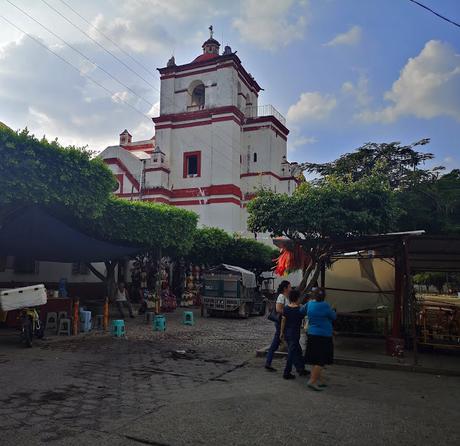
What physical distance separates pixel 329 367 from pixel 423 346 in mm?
3168

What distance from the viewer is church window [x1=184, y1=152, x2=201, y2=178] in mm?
35281

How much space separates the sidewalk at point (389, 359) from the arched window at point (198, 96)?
29.7 m

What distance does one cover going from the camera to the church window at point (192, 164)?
3528 cm

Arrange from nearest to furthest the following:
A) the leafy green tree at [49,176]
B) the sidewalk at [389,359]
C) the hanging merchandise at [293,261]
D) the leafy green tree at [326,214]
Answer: the sidewalk at [389,359] < the leafy green tree at [49,176] < the leafy green tree at [326,214] < the hanging merchandise at [293,261]

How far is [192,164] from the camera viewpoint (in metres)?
36.0

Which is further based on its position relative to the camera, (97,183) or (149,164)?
(149,164)

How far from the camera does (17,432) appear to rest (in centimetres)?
468

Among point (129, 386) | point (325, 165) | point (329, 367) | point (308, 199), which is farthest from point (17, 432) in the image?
point (325, 165)

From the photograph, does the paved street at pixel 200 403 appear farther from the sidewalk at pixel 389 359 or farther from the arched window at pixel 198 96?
the arched window at pixel 198 96

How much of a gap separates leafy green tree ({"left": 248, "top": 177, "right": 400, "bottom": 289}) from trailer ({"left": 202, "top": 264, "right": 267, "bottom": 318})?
8.26 meters

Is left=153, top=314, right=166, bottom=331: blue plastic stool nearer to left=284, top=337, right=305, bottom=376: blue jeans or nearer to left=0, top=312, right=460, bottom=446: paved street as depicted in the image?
left=0, top=312, right=460, bottom=446: paved street

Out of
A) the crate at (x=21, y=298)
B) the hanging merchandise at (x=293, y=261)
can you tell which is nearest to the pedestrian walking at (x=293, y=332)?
the hanging merchandise at (x=293, y=261)

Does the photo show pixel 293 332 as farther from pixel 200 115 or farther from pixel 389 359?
pixel 200 115

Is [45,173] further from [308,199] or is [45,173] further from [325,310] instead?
[325,310]
